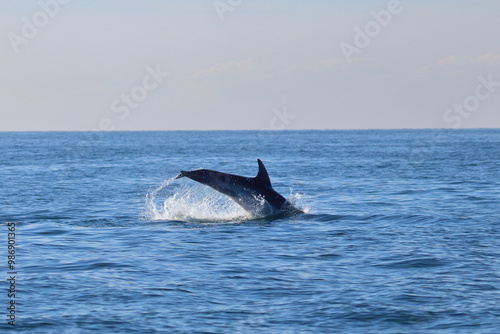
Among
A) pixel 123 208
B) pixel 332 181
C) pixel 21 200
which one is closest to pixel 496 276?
Result: pixel 123 208

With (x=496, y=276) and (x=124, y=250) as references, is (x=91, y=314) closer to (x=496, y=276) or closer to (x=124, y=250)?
(x=124, y=250)

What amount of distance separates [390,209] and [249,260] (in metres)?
11.3

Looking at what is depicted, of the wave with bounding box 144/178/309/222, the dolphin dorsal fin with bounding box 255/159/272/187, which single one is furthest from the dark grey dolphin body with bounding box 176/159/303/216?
the wave with bounding box 144/178/309/222

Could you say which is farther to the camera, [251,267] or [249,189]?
[249,189]

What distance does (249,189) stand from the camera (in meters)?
22.7

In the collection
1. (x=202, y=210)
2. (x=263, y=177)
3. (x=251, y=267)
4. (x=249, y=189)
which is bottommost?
(x=251, y=267)

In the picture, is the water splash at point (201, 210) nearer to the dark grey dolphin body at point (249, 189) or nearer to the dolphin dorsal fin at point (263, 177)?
the dark grey dolphin body at point (249, 189)

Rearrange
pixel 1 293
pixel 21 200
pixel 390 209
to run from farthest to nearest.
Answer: pixel 21 200 → pixel 390 209 → pixel 1 293

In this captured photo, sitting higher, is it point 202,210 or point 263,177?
point 263,177

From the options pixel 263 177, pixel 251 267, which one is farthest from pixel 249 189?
pixel 251 267

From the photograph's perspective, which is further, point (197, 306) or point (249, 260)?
point (249, 260)

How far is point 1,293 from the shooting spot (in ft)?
44.2

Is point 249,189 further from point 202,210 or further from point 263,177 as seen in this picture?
point 202,210

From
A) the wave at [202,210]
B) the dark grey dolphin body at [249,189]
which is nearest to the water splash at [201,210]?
the wave at [202,210]
